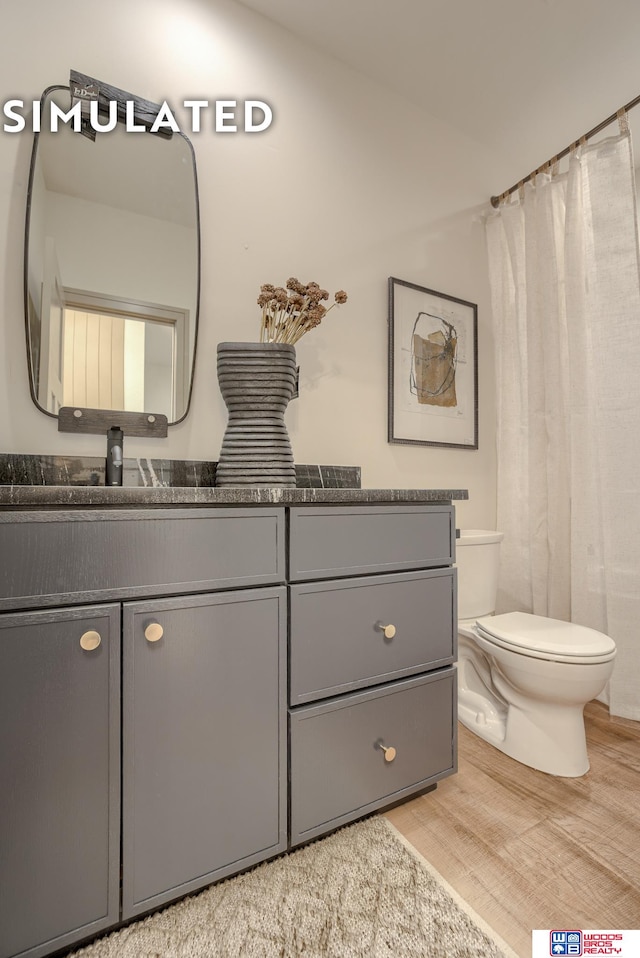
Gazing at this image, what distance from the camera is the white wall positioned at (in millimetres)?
1365

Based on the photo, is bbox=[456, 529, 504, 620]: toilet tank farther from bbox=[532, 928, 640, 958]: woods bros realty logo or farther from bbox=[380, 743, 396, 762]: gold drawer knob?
bbox=[532, 928, 640, 958]: woods bros realty logo

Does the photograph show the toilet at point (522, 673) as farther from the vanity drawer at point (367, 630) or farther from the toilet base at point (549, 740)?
the vanity drawer at point (367, 630)

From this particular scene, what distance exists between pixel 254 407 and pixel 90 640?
0.77 meters

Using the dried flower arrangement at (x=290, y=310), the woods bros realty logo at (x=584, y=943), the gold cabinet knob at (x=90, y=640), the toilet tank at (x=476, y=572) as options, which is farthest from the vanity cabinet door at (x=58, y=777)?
the toilet tank at (x=476, y=572)

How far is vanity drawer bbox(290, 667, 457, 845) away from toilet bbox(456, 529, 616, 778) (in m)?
0.32

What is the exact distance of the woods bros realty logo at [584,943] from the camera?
95cm

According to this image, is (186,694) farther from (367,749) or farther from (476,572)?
(476,572)

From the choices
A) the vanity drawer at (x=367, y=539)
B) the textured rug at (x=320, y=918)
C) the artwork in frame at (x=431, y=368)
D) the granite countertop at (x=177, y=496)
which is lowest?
the textured rug at (x=320, y=918)

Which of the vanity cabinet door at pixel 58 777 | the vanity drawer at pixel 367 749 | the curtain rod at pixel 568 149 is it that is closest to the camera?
the vanity cabinet door at pixel 58 777

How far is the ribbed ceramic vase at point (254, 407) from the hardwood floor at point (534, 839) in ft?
3.50

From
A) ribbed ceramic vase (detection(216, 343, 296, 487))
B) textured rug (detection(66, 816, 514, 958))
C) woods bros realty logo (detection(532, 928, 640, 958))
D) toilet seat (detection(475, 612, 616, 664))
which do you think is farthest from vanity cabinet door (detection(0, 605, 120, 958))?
toilet seat (detection(475, 612, 616, 664))

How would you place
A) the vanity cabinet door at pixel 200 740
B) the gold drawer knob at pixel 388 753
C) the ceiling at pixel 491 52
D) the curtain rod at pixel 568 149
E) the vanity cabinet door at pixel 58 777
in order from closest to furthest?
the vanity cabinet door at pixel 58 777 → the vanity cabinet door at pixel 200 740 → the gold drawer knob at pixel 388 753 → the ceiling at pixel 491 52 → the curtain rod at pixel 568 149

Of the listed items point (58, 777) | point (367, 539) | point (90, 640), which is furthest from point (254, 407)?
point (58, 777)

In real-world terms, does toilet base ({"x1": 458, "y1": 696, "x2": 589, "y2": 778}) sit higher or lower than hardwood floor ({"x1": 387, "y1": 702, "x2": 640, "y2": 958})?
higher
